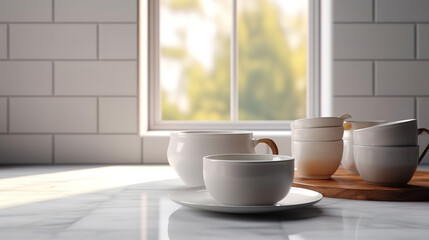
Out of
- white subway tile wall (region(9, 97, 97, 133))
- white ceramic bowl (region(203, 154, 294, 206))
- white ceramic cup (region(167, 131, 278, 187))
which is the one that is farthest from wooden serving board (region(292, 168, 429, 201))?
white subway tile wall (region(9, 97, 97, 133))

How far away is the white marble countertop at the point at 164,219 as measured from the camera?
63 centimetres

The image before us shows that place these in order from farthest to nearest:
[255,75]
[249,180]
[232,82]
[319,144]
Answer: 1. [255,75]
2. [232,82]
3. [319,144]
4. [249,180]

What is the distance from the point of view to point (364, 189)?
86 centimetres

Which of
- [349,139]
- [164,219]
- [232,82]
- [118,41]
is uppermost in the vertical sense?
[118,41]

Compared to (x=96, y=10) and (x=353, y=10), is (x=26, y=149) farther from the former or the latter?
(x=353, y=10)

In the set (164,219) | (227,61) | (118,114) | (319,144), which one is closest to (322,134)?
(319,144)

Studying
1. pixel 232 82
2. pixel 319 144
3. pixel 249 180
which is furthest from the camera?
pixel 232 82

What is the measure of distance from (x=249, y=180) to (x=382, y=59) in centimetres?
123

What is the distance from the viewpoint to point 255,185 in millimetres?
665

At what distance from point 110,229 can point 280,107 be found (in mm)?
1590

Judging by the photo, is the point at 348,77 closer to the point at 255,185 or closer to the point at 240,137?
the point at 240,137

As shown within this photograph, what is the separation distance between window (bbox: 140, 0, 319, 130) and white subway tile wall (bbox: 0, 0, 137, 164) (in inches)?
4.7

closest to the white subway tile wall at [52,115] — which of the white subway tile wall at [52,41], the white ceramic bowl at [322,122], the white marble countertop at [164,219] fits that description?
the white subway tile wall at [52,41]

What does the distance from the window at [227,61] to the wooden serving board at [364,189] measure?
95 cm
